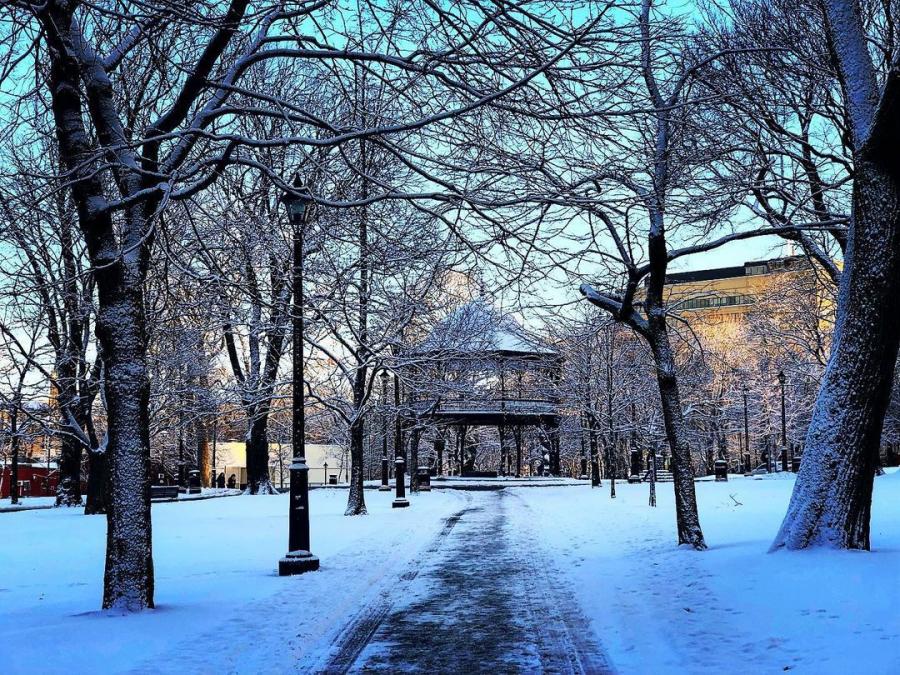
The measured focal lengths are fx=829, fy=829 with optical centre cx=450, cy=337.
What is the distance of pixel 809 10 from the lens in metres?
13.7

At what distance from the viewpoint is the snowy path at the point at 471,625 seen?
646 cm

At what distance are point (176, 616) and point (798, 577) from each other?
625 centimetres

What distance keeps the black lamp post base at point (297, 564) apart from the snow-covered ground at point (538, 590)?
0.17 m

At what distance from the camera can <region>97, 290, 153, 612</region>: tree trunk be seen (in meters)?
8.44

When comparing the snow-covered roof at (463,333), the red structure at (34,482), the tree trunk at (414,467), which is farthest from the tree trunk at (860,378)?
the red structure at (34,482)

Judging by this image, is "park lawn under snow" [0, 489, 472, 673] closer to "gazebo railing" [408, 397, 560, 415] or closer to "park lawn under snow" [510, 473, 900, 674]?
"park lawn under snow" [510, 473, 900, 674]

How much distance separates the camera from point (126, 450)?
28.1 ft

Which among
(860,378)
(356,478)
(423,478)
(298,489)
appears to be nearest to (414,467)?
(423,478)

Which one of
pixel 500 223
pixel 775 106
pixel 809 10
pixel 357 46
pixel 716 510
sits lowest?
pixel 716 510

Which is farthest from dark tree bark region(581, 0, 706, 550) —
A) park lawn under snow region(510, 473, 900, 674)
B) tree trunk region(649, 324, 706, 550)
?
park lawn under snow region(510, 473, 900, 674)

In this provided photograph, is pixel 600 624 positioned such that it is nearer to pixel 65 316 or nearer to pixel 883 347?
pixel 883 347

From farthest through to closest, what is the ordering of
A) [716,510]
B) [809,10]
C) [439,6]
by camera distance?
[716,510], [809,10], [439,6]

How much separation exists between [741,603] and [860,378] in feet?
9.75

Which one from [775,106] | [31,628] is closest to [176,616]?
[31,628]
